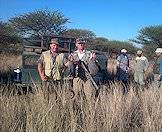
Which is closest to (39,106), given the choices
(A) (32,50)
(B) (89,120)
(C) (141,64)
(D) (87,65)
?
(B) (89,120)

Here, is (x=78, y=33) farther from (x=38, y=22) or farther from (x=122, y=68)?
(x=122, y=68)

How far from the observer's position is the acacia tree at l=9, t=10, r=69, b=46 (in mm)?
29484

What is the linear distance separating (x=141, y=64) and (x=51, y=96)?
852 cm

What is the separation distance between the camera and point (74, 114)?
5.98m

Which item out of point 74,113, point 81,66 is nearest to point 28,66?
point 81,66

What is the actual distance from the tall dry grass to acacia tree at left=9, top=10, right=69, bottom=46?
22249mm

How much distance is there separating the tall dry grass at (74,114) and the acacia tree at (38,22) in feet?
73.0

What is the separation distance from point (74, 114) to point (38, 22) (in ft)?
84.1

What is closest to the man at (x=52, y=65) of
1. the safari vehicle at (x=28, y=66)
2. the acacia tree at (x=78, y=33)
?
the safari vehicle at (x=28, y=66)

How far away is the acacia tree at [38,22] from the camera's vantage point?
→ 29484 mm

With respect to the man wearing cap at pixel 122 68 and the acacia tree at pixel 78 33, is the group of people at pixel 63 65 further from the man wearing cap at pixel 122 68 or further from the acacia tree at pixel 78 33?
the acacia tree at pixel 78 33

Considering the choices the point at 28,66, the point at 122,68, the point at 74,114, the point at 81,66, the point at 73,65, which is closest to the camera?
the point at 74,114

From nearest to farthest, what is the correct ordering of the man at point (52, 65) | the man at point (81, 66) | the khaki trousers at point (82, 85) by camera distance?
the man at point (52, 65) → the khaki trousers at point (82, 85) → the man at point (81, 66)

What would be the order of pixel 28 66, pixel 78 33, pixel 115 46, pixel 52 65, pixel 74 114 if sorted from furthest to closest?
pixel 115 46 → pixel 78 33 → pixel 28 66 → pixel 52 65 → pixel 74 114
